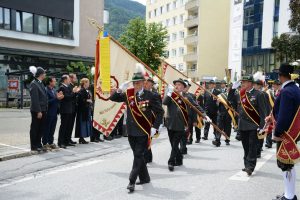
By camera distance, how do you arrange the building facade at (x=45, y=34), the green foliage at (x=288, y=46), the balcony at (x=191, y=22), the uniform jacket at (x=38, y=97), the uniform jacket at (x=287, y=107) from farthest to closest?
the balcony at (x=191, y=22) < the green foliage at (x=288, y=46) < the building facade at (x=45, y=34) < the uniform jacket at (x=38, y=97) < the uniform jacket at (x=287, y=107)

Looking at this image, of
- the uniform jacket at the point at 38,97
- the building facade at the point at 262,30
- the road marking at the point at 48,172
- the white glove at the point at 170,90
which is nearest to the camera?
the road marking at the point at 48,172

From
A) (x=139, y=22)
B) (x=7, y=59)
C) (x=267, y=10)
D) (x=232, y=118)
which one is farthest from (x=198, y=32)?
(x=232, y=118)

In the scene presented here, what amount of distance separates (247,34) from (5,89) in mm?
30866

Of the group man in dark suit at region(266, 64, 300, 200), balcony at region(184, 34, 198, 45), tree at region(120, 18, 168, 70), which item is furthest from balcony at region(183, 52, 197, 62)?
man in dark suit at region(266, 64, 300, 200)

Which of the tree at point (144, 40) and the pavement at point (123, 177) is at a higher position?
the tree at point (144, 40)

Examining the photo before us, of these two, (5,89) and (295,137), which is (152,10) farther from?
(295,137)

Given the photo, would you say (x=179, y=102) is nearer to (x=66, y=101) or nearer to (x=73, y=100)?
(x=66, y=101)

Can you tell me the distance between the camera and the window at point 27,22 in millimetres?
31966

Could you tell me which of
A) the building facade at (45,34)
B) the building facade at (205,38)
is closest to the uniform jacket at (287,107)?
the building facade at (45,34)

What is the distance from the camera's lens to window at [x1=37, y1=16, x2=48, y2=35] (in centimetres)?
3318

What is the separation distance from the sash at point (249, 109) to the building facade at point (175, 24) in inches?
2152

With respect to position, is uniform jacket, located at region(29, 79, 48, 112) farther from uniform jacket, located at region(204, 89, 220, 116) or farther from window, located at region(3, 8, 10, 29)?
window, located at region(3, 8, 10, 29)

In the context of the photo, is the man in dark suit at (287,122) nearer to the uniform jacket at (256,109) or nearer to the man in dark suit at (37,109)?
the uniform jacket at (256,109)

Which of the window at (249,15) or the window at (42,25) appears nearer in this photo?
the window at (42,25)
